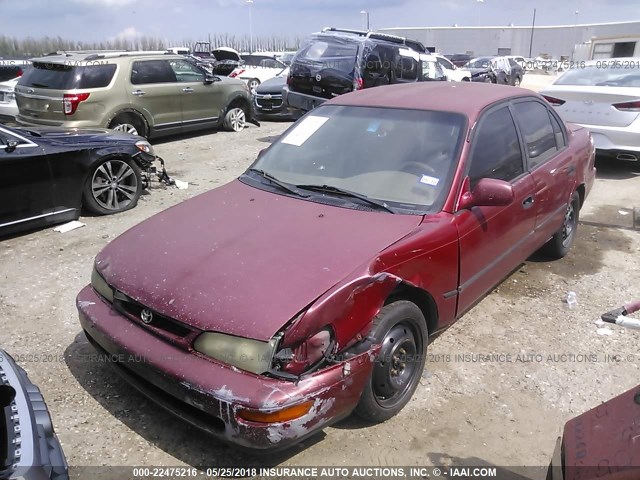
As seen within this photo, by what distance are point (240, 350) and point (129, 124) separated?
7969 mm

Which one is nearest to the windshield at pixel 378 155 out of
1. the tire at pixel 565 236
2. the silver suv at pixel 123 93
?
the tire at pixel 565 236

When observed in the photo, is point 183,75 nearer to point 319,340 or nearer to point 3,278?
point 3,278

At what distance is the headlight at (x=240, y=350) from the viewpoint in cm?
234

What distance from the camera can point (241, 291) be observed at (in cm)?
255

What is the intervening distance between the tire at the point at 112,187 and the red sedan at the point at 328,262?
2.78 m

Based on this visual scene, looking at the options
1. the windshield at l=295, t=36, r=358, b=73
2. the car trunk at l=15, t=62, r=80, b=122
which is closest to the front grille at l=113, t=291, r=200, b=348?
the car trunk at l=15, t=62, r=80, b=122

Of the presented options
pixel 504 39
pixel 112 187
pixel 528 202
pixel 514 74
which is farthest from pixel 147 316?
pixel 504 39

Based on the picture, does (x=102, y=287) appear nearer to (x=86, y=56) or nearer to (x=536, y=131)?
(x=536, y=131)

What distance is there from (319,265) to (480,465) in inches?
51.2

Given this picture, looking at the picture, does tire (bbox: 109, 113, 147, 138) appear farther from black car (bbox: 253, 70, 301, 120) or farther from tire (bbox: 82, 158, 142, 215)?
black car (bbox: 253, 70, 301, 120)

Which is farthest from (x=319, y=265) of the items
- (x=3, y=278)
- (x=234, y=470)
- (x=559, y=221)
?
(x=3, y=278)

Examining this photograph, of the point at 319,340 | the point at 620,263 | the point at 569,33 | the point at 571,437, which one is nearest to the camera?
the point at 571,437

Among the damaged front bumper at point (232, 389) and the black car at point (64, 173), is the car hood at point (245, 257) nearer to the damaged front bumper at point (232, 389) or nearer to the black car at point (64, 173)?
the damaged front bumper at point (232, 389)

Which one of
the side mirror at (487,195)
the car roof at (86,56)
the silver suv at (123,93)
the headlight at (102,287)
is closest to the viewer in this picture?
the headlight at (102,287)
